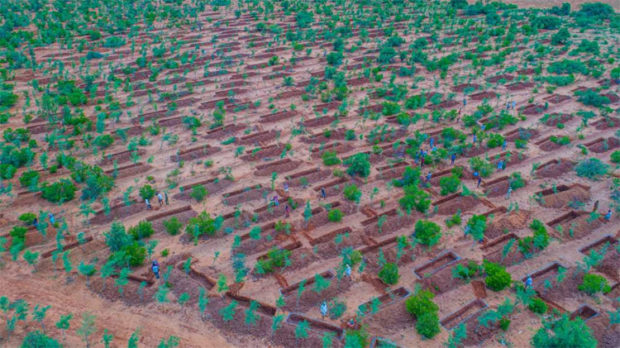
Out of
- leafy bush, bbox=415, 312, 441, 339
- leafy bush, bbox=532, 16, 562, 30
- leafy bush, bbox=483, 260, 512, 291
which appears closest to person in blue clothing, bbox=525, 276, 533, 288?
leafy bush, bbox=483, 260, 512, 291

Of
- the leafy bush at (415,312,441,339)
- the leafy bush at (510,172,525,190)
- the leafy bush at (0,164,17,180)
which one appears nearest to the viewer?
the leafy bush at (415,312,441,339)

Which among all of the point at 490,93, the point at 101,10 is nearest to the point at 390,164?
the point at 490,93

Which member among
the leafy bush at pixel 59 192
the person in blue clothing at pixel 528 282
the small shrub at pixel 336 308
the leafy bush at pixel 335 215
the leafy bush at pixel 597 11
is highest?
the leafy bush at pixel 597 11

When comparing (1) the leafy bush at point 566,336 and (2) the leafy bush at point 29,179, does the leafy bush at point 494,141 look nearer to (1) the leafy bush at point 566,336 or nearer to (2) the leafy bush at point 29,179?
(1) the leafy bush at point 566,336

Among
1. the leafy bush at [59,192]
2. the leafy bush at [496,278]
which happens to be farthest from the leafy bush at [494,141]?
the leafy bush at [59,192]

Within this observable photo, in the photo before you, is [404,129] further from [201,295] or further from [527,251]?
[201,295]

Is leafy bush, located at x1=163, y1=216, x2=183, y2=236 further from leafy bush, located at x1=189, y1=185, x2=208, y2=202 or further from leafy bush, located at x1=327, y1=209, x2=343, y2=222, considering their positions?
leafy bush, located at x1=327, y1=209, x2=343, y2=222
